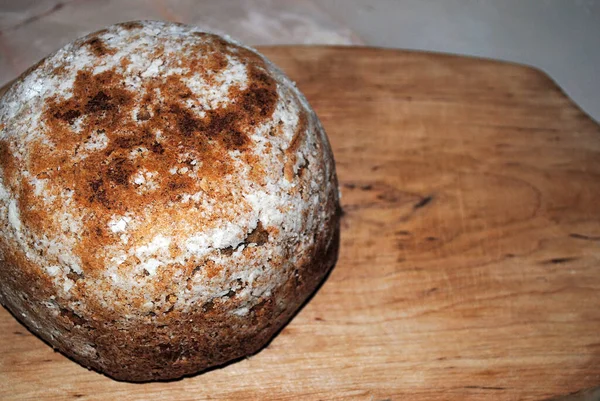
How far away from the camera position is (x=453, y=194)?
2.21 metres

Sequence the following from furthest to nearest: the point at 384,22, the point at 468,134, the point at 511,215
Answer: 1. the point at 384,22
2. the point at 468,134
3. the point at 511,215

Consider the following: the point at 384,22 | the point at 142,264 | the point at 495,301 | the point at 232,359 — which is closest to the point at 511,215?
the point at 495,301

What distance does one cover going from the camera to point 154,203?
4.78ft

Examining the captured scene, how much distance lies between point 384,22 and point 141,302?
2.63 meters

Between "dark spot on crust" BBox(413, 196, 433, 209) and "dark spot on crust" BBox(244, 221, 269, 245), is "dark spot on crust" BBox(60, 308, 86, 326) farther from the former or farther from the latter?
"dark spot on crust" BBox(413, 196, 433, 209)

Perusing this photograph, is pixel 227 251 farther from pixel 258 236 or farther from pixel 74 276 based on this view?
pixel 74 276

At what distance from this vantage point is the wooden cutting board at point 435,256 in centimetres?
176

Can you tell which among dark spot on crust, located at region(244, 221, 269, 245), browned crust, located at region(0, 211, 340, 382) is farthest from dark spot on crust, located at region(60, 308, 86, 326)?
dark spot on crust, located at region(244, 221, 269, 245)

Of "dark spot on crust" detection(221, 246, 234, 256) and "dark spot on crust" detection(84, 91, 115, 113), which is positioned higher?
"dark spot on crust" detection(84, 91, 115, 113)

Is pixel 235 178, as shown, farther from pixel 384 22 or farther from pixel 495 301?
pixel 384 22

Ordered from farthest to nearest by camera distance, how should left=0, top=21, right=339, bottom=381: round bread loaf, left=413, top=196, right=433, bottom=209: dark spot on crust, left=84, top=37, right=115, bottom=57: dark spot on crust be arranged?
left=413, top=196, right=433, bottom=209: dark spot on crust < left=84, top=37, right=115, bottom=57: dark spot on crust < left=0, top=21, right=339, bottom=381: round bread loaf

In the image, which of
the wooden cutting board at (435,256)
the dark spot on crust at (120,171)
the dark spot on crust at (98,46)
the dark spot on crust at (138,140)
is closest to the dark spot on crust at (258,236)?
the dark spot on crust at (138,140)

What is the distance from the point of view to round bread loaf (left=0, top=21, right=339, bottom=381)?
146 centimetres

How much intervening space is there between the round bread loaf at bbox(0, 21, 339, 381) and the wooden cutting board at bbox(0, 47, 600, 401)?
0.47 ft
